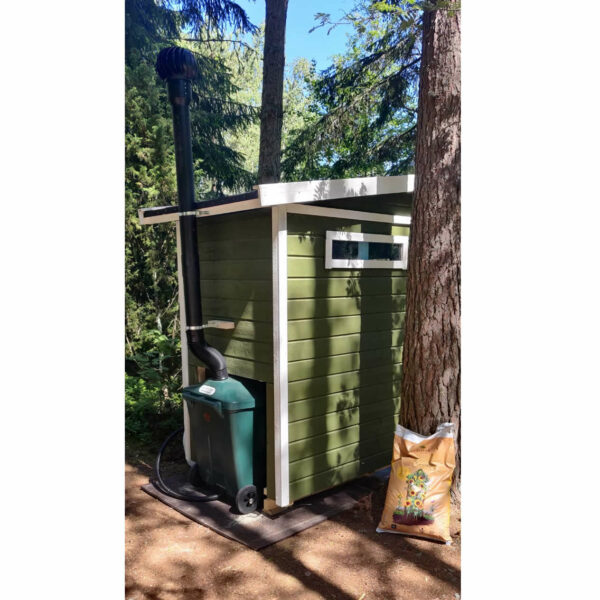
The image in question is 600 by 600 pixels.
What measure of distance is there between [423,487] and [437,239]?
1336 millimetres

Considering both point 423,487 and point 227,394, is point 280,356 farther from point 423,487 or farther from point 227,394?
point 423,487

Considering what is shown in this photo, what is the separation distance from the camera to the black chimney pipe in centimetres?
301

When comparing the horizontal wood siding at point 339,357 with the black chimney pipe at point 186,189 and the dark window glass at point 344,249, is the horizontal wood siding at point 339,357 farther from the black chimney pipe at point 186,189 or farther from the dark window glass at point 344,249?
the black chimney pipe at point 186,189

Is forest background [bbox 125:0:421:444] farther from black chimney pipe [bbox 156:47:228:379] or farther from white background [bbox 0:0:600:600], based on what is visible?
white background [bbox 0:0:600:600]

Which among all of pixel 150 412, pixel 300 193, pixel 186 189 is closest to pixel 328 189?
pixel 300 193

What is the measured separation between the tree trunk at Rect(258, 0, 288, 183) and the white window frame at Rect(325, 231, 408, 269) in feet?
9.00

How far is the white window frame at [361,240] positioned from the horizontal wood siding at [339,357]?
4 centimetres

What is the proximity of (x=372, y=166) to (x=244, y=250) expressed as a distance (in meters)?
4.31

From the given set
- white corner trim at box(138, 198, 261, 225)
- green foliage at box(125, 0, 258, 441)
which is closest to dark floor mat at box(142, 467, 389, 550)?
green foliage at box(125, 0, 258, 441)

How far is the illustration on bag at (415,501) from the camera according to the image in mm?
2590

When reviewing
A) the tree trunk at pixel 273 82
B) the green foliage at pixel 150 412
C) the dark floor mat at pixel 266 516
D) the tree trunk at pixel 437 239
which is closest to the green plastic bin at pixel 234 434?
the dark floor mat at pixel 266 516

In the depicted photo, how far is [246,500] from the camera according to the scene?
2984 mm
